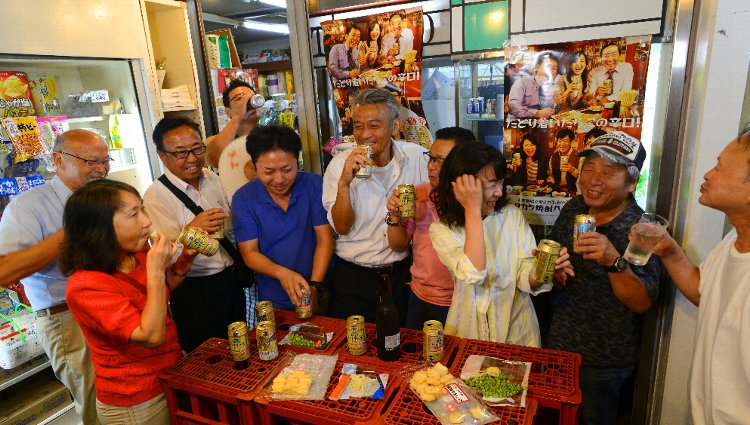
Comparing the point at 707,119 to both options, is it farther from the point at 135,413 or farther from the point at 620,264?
the point at 135,413

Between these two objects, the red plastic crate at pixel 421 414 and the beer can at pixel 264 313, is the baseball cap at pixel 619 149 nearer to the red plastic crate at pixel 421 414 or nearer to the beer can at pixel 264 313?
the red plastic crate at pixel 421 414

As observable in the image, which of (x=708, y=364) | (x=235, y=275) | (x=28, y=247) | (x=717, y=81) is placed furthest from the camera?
(x=235, y=275)

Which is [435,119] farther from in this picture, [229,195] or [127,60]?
[127,60]

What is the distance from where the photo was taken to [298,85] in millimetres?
2965

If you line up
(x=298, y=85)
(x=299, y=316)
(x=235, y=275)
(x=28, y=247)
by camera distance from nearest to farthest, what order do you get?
(x=299, y=316)
(x=28, y=247)
(x=235, y=275)
(x=298, y=85)

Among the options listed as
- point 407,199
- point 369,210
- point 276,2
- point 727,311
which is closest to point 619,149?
point 727,311

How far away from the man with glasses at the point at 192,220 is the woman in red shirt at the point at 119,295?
21.4 inches

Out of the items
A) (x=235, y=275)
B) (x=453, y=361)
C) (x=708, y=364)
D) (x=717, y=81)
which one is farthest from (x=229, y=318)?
(x=717, y=81)

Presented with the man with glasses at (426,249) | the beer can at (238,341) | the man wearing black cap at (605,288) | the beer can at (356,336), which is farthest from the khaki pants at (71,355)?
the man wearing black cap at (605,288)

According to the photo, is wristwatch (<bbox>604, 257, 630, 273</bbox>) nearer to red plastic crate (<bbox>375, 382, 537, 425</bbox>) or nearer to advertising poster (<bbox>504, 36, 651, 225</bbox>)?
red plastic crate (<bbox>375, 382, 537, 425</bbox>)

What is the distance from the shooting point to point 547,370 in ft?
4.63

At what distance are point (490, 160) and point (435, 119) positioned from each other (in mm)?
1053

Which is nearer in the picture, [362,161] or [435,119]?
[362,161]

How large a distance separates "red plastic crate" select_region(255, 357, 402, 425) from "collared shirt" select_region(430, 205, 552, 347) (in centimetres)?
50
